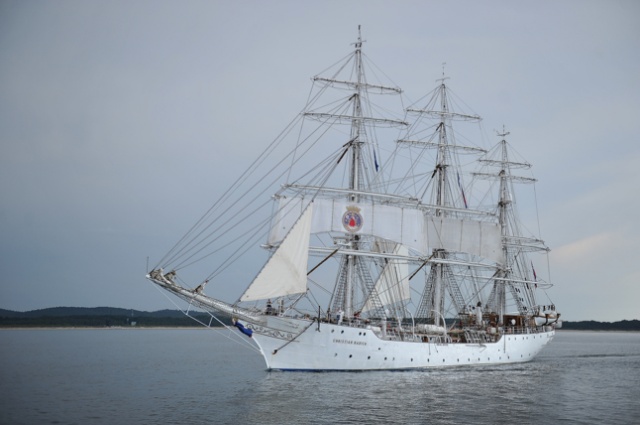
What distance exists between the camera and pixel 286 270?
43594 millimetres

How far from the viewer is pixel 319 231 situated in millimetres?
50938

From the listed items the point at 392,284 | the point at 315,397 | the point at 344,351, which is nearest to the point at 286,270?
the point at 344,351

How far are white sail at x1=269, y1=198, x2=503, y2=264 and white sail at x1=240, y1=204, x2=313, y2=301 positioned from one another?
4596 millimetres

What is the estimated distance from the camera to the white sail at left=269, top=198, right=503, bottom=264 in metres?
50.2

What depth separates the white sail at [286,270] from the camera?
139ft

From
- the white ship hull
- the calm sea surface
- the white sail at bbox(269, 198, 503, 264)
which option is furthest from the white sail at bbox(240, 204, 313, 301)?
the calm sea surface

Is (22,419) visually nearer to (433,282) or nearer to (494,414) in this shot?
(494,414)

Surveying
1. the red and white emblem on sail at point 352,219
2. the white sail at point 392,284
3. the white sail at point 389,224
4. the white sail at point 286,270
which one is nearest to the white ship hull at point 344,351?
the white sail at point 286,270

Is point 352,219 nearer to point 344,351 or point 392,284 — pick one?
point 344,351

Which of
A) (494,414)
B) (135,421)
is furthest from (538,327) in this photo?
(135,421)

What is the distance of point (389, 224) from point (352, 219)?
3754mm

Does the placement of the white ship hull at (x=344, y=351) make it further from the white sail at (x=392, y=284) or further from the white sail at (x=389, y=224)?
the white sail at (x=392, y=284)

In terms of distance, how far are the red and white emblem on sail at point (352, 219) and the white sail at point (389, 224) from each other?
0.17 m

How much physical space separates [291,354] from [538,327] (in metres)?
38.2
